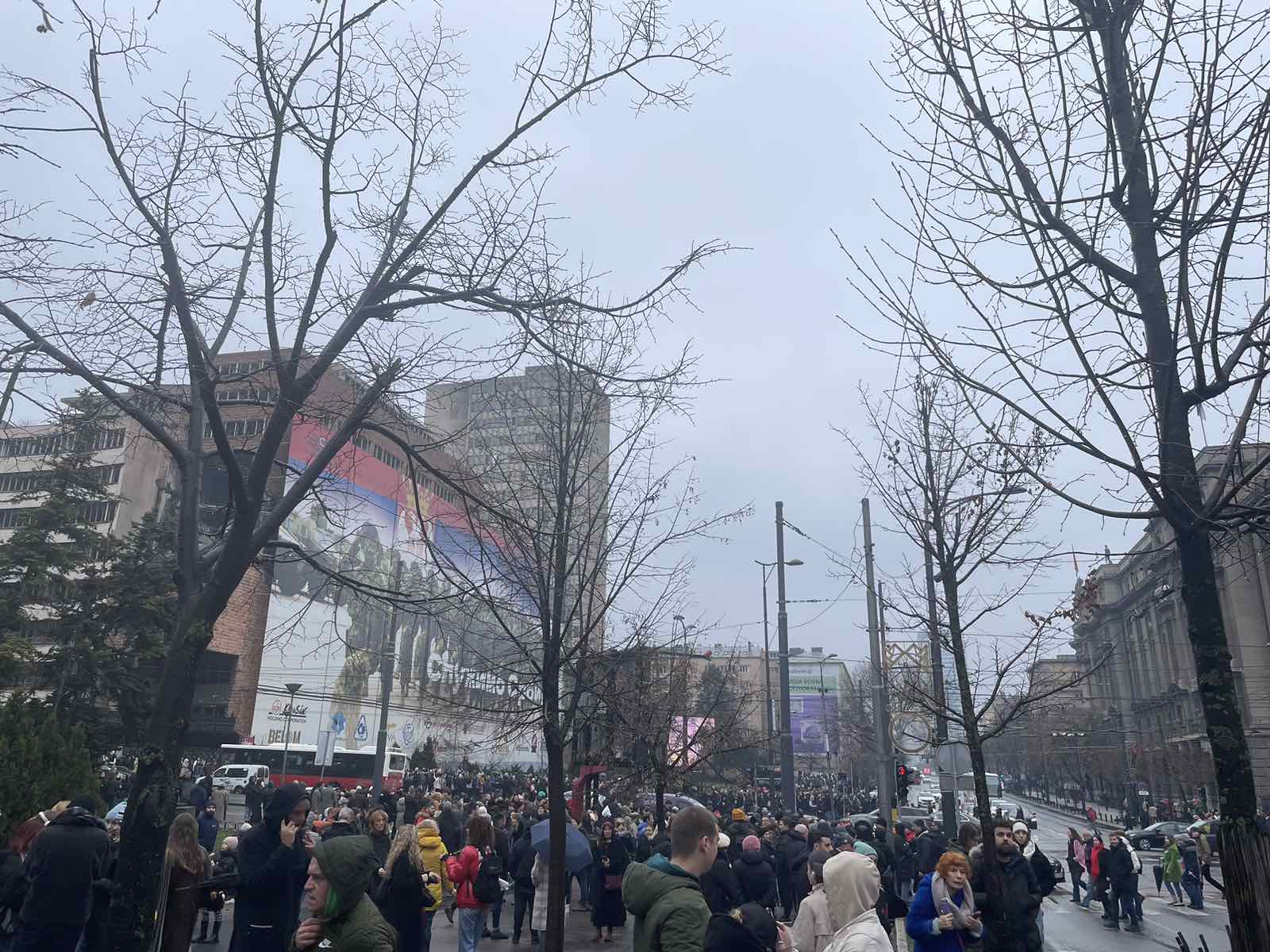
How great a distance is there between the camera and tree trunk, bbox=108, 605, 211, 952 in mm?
5457

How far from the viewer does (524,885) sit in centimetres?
1339

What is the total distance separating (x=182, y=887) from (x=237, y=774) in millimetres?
45344

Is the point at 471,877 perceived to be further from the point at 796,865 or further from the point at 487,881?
the point at 796,865

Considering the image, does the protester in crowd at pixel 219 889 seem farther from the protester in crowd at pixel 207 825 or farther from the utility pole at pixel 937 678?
the utility pole at pixel 937 678

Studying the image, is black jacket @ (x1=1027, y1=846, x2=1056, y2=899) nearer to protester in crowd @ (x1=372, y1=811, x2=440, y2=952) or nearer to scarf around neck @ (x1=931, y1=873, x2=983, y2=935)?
scarf around neck @ (x1=931, y1=873, x2=983, y2=935)

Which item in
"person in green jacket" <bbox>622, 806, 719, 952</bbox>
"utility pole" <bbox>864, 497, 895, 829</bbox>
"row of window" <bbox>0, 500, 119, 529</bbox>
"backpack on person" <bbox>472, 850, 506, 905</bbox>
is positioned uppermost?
"row of window" <bbox>0, 500, 119, 529</bbox>

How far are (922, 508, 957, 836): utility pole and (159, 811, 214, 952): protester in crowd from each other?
7.95m

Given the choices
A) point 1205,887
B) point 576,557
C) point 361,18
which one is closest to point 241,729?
point 1205,887

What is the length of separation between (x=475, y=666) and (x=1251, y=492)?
9465 mm

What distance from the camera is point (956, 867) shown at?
724 centimetres

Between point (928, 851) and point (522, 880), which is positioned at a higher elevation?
point (928, 851)

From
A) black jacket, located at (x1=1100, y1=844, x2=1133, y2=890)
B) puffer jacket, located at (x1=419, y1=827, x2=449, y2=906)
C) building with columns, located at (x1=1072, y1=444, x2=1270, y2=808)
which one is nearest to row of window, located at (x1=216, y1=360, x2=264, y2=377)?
puffer jacket, located at (x1=419, y1=827, x2=449, y2=906)

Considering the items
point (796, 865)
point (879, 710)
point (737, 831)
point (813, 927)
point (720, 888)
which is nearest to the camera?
point (813, 927)

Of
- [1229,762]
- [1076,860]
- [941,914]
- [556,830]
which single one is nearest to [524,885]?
[556,830]
